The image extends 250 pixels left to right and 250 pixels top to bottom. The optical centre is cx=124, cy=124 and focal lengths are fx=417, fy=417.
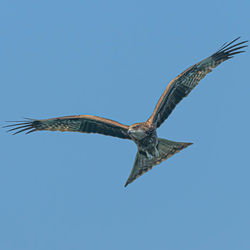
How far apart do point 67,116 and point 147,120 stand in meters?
2.41

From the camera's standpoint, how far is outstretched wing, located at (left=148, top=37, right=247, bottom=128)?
12.0 m

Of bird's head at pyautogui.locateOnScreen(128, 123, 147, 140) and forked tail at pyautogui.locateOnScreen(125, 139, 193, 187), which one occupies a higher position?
bird's head at pyautogui.locateOnScreen(128, 123, 147, 140)

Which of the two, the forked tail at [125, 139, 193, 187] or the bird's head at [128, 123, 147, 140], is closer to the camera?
the bird's head at [128, 123, 147, 140]

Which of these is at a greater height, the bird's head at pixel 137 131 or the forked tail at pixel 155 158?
the bird's head at pixel 137 131

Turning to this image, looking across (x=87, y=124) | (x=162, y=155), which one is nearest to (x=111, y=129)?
(x=87, y=124)

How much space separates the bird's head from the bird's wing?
0.64m

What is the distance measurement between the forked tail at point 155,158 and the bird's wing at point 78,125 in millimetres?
870

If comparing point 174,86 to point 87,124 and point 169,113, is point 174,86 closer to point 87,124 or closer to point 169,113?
point 169,113

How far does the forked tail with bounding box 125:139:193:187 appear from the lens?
40.7 ft

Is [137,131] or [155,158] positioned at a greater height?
[137,131]

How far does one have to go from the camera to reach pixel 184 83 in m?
12.3

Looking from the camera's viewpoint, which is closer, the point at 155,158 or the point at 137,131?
the point at 137,131

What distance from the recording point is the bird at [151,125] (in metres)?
11.9

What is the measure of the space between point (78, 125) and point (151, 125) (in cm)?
237
